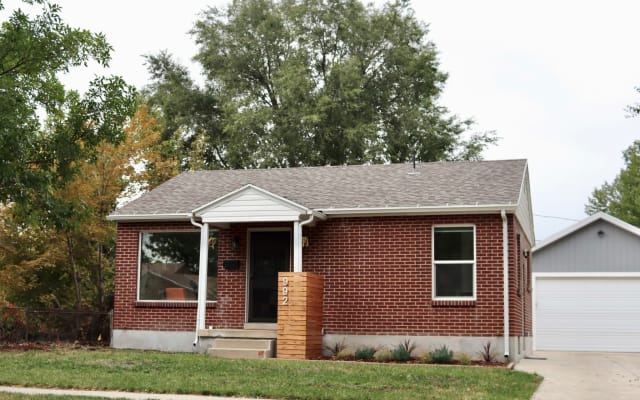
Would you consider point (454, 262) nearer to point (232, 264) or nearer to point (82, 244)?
point (232, 264)

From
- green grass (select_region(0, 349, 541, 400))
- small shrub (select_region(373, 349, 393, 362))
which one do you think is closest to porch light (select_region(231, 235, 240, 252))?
green grass (select_region(0, 349, 541, 400))

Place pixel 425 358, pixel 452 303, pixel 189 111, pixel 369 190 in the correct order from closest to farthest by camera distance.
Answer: pixel 425 358, pixel 452 303, pixel 369 190, pixel 189 111

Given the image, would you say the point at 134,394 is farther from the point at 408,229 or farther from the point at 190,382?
the point at 408,229

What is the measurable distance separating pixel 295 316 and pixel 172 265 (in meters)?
3.95

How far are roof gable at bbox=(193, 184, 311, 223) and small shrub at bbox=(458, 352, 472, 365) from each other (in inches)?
168

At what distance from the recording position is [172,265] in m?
19.3

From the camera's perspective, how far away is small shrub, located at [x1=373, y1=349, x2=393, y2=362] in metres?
16.7

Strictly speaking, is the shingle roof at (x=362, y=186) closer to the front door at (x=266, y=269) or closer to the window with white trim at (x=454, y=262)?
the window with white trim at (x=454, y=262)

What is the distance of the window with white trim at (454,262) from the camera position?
17.3 metres

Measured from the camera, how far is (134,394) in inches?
447

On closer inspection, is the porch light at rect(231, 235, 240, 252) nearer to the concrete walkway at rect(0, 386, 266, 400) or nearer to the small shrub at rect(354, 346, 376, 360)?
the small shrub at rect(354, 346, 376, 360)

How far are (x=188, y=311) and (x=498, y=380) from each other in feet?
27.4

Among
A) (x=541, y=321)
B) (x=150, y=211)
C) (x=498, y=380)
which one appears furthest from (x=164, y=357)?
(x=541, y=321)

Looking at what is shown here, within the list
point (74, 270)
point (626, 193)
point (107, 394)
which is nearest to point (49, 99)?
point (107, 394)
